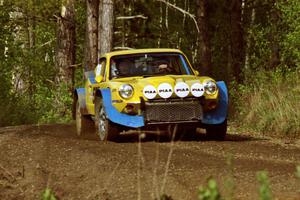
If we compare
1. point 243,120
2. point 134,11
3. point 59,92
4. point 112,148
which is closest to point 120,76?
point 112,148

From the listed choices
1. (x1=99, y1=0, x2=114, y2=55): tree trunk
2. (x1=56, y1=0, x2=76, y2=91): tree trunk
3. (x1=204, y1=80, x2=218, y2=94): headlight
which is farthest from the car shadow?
(x1=56, y1=0, x2=76, y2=91): tree trunk

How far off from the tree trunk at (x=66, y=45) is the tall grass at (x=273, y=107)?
34.3ft

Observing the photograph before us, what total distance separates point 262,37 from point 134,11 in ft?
28.7

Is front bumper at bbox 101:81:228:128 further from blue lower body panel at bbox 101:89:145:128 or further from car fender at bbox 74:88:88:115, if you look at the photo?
car fender at bbox 74:88:88:115

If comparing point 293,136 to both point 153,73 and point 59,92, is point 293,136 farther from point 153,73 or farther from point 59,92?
point 59,92

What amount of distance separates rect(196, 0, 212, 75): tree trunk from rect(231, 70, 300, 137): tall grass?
9.03m

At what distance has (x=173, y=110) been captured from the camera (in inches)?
547

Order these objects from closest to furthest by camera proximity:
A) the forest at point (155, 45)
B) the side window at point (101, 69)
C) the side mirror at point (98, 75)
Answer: the side mirror at point (98, 75) → the side window at point (101, 69) → the forest at point (155, 45)

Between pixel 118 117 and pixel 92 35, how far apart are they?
1339cm

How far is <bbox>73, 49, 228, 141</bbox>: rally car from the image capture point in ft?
45.3

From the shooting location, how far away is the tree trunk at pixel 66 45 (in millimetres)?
29847

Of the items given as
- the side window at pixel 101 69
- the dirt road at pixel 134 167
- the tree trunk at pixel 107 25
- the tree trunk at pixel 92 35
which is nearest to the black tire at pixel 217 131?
the dirt road at pixel 134 167

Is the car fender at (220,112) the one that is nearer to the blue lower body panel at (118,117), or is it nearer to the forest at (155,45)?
the blue lower body panel at (118,117)

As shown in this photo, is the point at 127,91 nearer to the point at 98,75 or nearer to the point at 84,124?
the point at 98,75
